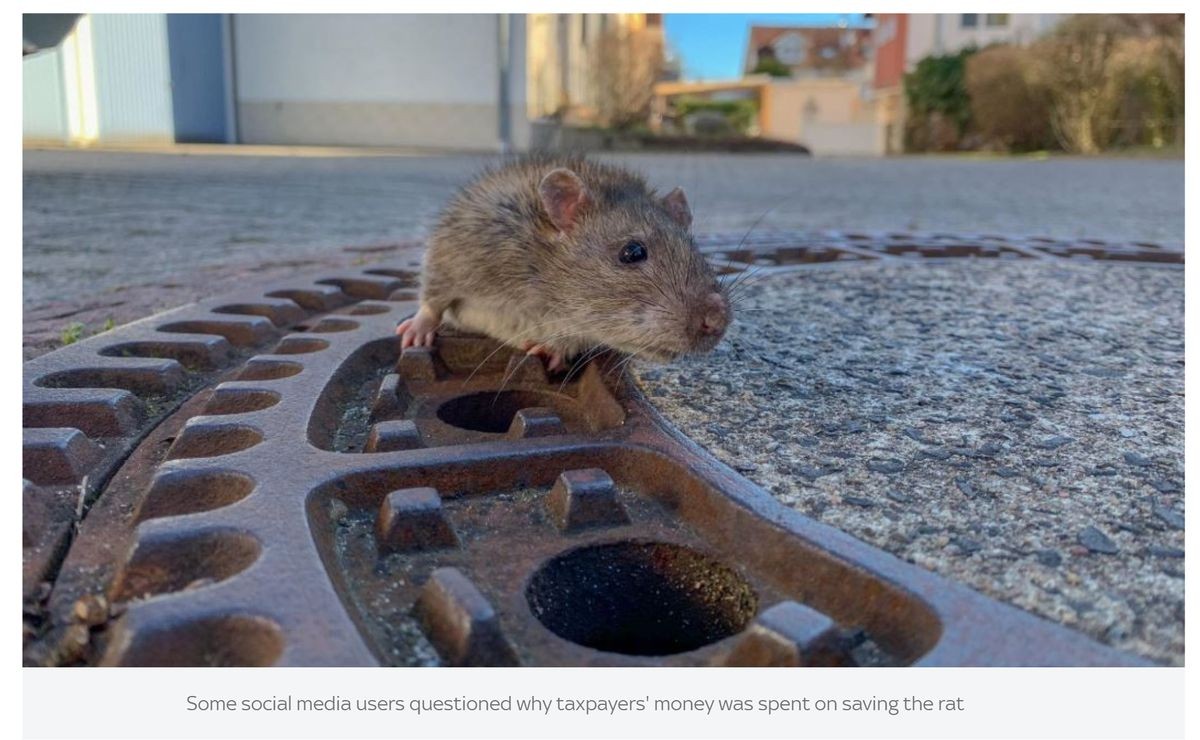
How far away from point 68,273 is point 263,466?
299 cm

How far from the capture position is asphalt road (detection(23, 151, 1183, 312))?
4625mm

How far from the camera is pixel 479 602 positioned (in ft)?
4.10

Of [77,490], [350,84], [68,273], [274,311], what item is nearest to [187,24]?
[350,84]

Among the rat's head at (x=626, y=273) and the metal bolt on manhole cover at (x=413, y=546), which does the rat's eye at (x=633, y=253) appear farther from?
the metal bolt on manhole cover at (x=413, y=546)

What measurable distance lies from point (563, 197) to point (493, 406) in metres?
0.68

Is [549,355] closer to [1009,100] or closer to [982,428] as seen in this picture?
[982,428]

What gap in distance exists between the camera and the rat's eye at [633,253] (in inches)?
104

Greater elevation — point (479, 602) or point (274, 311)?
point (274, 311)

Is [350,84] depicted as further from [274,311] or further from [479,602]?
[479,602]

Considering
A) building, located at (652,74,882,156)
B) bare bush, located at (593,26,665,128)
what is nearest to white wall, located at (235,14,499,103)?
bare bush, located at (593,26,665,128)

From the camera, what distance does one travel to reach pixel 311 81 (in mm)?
20516

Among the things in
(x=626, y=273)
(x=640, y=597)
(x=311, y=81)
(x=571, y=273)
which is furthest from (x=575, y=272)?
(x=311, y=81)

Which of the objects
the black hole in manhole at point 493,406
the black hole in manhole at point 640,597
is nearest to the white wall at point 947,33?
the black hole in manhole at point 493,406

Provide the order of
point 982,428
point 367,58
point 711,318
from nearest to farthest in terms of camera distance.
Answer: point 982,428 → point 711,318 → point 367,58
